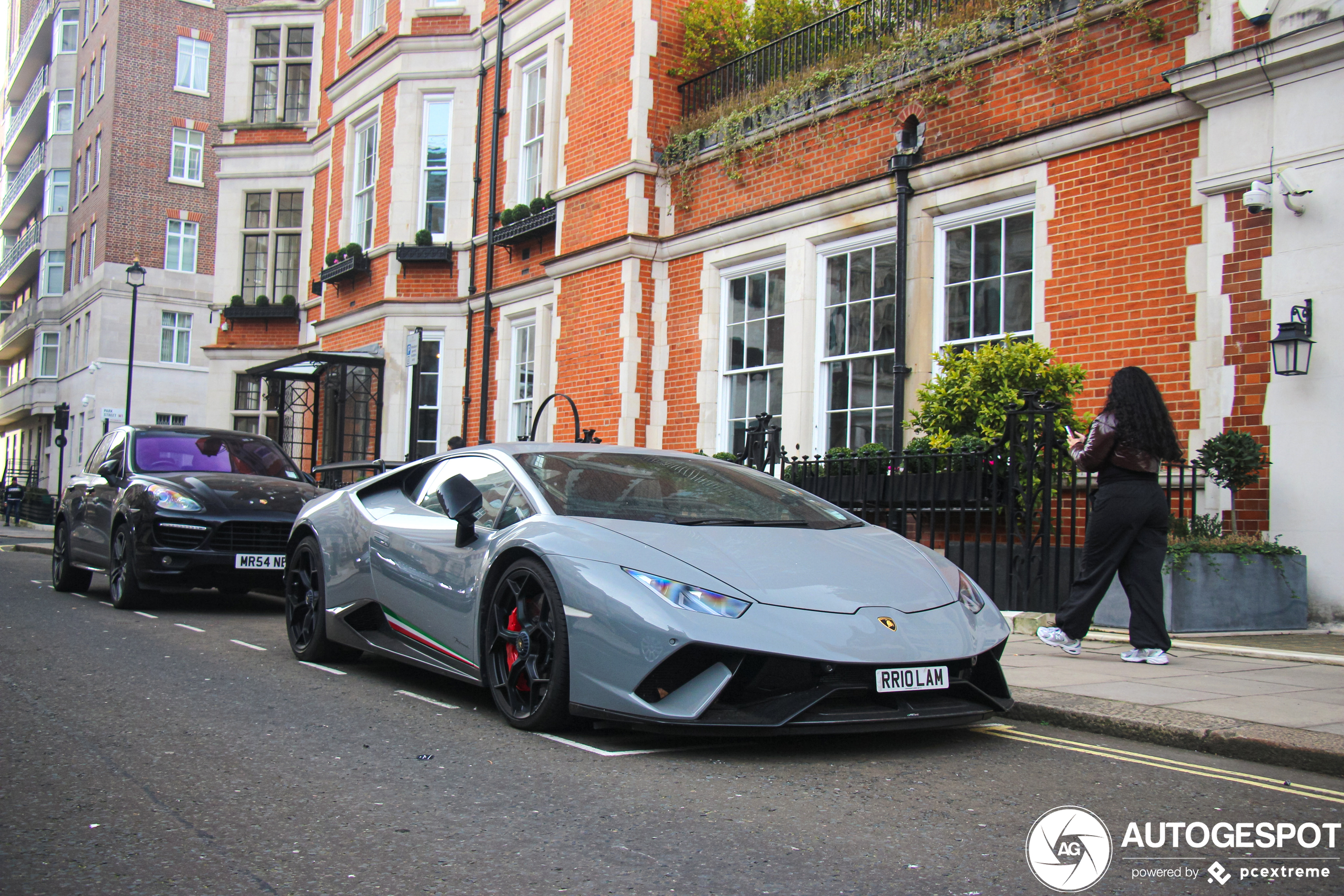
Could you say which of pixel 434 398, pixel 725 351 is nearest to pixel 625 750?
pixel 725 351

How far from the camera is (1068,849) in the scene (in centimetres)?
329

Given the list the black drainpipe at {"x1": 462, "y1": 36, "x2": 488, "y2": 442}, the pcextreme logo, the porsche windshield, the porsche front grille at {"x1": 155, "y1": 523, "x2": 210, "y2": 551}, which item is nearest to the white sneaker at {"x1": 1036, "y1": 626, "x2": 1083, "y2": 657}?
the porsche windshield

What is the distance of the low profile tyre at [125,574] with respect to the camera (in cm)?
933

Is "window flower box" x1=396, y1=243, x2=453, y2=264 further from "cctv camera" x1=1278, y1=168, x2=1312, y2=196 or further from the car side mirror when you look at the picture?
the car side mirror

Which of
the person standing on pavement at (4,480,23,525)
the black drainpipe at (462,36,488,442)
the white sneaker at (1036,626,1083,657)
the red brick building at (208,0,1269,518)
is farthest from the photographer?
the person standing on pavement at (4,480,23,525)

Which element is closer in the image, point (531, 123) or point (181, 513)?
point (181, 513)

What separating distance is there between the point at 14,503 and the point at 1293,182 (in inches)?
1286

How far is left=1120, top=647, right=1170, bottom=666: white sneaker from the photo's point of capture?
6441 mm

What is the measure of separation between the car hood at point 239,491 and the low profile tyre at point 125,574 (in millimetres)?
532

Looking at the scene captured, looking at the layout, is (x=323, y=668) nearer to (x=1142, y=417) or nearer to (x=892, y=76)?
(x=1142, y=417)

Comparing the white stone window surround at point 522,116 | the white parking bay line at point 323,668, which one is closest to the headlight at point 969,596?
the white parking bay line at point 323,668

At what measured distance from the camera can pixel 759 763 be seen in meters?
4.27

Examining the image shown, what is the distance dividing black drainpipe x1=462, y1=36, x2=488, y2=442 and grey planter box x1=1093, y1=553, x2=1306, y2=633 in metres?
13.4

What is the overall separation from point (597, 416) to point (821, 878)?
12405mm
